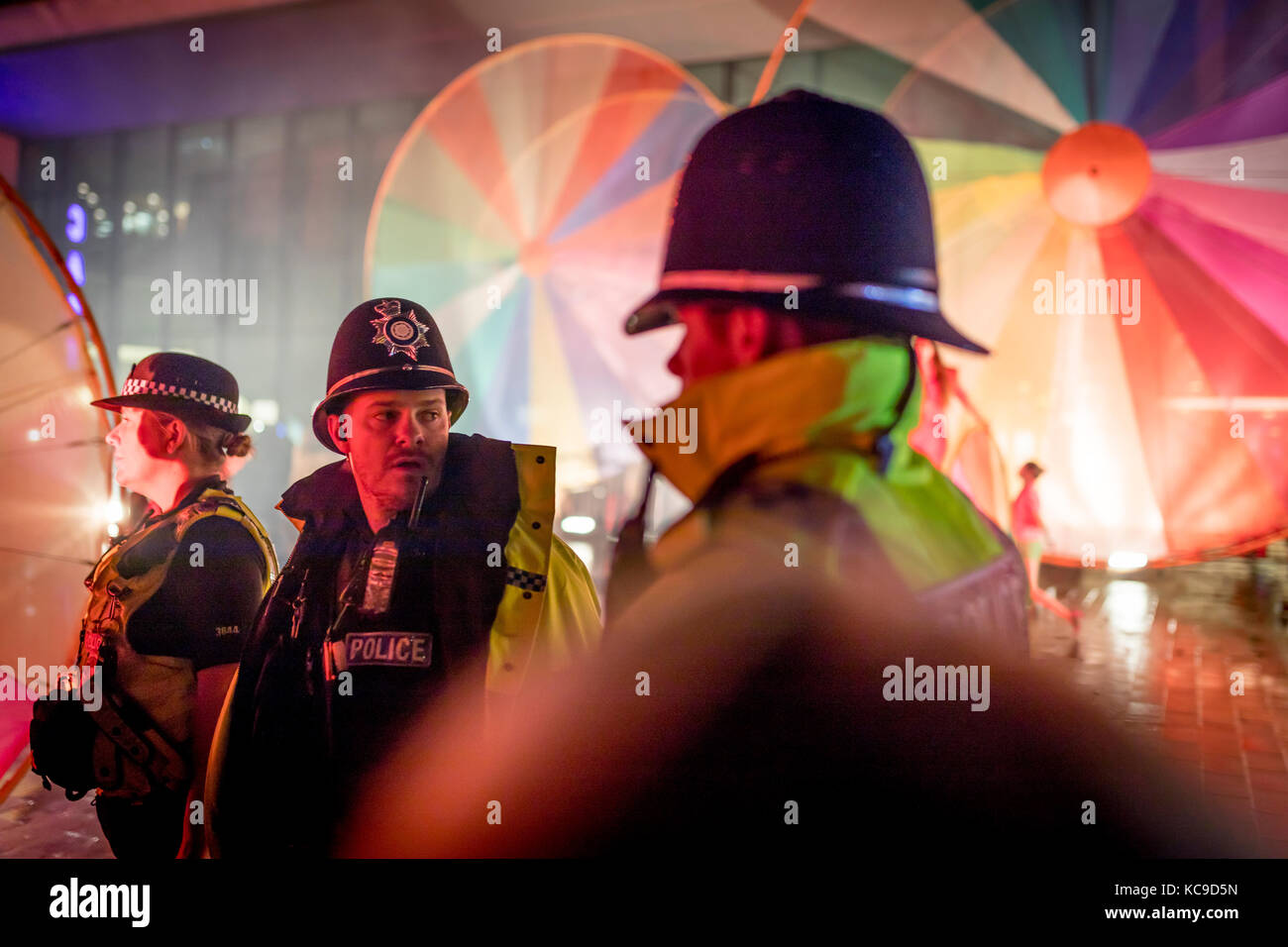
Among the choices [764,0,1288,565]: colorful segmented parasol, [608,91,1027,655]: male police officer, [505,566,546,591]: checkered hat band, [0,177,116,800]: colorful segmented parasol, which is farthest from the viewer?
[0,177,116,800]: colorful segmented parasol

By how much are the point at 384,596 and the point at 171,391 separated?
2.54ft

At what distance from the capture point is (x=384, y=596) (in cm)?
145

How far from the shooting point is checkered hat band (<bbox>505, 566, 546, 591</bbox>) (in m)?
1.42

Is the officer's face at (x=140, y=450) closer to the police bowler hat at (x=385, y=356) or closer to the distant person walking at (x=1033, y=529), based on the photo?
the police bowler hat at (x=385, y=356)

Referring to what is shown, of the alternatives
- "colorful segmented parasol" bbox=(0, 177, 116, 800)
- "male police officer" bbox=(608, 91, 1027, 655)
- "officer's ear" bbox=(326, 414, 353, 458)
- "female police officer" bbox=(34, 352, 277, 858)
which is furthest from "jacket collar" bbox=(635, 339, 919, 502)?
"colorful segmented parasol" bbox=(0, 177, 116, 800)

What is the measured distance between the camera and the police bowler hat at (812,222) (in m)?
1.05

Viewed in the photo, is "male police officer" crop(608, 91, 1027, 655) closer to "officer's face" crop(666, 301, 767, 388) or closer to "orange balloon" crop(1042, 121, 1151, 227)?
"officer's face" crop(666, 301, 767, 388)

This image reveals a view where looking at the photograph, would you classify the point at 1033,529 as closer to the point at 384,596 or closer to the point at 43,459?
the point at 384,596

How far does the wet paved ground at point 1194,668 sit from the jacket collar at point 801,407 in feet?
3.10

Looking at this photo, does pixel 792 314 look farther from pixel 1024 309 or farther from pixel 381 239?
pixel 381 239

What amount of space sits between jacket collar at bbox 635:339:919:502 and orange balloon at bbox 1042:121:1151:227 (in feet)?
3.77

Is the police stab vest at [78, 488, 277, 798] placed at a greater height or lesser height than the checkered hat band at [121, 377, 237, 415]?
lesser

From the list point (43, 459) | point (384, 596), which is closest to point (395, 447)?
point (384, 596)

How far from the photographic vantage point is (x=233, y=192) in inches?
81.0
